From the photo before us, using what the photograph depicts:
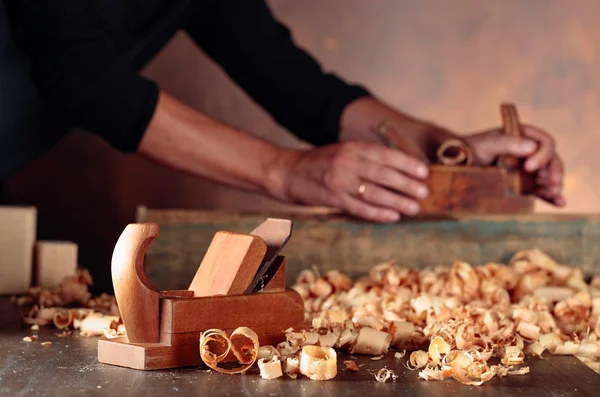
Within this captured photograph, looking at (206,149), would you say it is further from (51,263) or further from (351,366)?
(351,366)

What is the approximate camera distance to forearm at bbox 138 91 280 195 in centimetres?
178

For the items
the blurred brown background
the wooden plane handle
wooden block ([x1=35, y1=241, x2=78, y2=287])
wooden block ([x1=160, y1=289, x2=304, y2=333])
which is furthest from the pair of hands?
the blurred brown background

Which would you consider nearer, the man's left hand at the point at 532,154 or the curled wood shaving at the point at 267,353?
the curled wood shaving at the point at 267,353

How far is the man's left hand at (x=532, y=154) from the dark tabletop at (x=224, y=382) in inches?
36.2

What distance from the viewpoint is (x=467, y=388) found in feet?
3.13

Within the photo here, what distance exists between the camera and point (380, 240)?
1820 mm

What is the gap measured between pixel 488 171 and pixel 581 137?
1.33 m

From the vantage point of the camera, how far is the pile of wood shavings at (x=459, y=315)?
3.50ft

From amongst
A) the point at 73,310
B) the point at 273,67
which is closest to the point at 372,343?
the point at 73,310

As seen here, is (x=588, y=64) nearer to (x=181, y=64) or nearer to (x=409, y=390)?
(x=181, y=64)

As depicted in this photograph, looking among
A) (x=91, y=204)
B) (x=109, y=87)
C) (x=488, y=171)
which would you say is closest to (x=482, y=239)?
(x=488, y=171)

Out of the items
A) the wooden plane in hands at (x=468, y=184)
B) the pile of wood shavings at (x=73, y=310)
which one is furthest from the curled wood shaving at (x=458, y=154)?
the pile of wood shavings at (x=73, y=310)

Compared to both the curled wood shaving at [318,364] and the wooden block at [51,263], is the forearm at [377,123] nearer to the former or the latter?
the wooden block at [51,263]

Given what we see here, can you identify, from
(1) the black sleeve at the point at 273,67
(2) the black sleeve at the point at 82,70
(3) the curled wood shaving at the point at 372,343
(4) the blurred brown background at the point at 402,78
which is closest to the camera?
(3) the curled wood shaving at the point at 372,343
